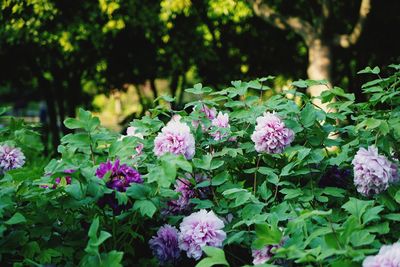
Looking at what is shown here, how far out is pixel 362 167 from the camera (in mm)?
2176

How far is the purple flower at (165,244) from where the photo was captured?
224 cm

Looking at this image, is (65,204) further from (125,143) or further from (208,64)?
(208,64)

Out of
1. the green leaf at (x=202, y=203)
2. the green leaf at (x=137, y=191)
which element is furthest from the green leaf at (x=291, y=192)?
the green leaf at (x=137, y=191)

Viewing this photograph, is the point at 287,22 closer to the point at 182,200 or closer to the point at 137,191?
the point at 182,200

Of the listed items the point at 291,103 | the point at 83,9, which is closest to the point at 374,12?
the point at 83,9

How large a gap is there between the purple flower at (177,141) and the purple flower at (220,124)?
33 centimetres

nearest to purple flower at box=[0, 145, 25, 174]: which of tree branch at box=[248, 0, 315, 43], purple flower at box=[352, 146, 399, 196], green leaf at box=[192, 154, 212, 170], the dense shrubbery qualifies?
the dense shrubbery

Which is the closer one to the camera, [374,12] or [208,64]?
[374,12]

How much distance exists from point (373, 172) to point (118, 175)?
3.32 feet

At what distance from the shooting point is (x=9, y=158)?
2748mm

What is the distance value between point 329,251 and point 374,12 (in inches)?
331

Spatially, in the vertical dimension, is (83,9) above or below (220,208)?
above

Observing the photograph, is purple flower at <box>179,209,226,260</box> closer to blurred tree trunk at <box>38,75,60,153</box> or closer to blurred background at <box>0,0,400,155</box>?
blurred background at <box>0,0,400,155</box>

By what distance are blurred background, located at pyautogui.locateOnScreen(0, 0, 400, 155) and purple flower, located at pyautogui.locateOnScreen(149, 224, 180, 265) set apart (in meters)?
5.57
